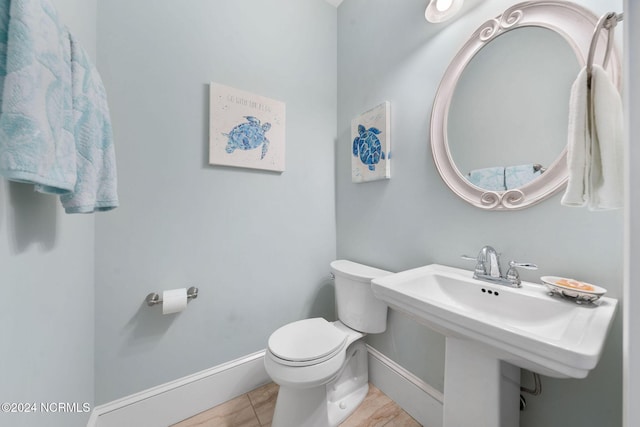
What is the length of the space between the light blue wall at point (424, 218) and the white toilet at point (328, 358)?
0.18 meters

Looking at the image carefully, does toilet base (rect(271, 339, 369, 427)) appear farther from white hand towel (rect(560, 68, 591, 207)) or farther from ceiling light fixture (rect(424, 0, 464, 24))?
ceiling light fixture (rect(424, 0, 464, 24))

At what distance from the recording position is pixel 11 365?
1.53 feet

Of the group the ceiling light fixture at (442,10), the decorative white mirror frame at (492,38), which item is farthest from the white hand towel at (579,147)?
the ceiling light fixture at (442,10)

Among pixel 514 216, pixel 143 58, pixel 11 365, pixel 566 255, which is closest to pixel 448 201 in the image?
pixel 514 216

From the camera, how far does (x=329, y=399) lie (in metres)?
1.19

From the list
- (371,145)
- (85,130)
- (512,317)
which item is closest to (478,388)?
(512,317)

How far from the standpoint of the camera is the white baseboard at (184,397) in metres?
1.03

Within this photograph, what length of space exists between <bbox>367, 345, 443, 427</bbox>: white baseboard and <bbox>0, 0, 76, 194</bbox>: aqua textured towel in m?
1.59

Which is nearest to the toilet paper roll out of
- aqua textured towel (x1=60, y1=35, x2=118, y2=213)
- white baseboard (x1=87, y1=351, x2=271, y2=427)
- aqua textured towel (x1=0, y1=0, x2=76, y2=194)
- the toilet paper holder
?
the toilet paper holder

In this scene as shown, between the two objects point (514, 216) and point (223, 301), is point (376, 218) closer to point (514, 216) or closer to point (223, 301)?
point (514, 216)

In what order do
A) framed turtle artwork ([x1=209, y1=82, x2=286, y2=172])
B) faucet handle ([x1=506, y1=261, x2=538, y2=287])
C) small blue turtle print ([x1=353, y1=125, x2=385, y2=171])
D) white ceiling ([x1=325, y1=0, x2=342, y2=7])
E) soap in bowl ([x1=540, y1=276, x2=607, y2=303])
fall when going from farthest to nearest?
white ceiling ([x1=325, y1=0, x2=342, y2=7])
small blue turtle print ([x1=353, y1=125, x2=385, y2=171])
framed turtle artwork ([x1=209, y1=82, x2=286, y2=172])
faucet handle ([x1=506, y1=261, x2=538, y2=287])
soap in bowl ([x1=540, y1=276, x2=607, y2=303])

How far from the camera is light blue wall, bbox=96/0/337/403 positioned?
104 cm

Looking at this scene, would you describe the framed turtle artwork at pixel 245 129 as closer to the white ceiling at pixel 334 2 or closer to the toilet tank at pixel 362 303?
the toilet tank at pixel 362 303

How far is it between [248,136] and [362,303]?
121 cm
